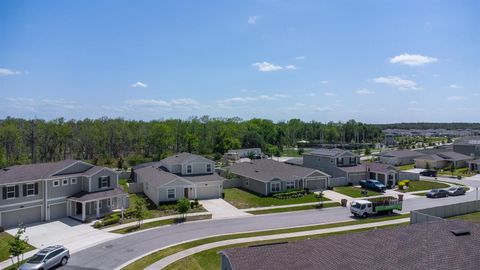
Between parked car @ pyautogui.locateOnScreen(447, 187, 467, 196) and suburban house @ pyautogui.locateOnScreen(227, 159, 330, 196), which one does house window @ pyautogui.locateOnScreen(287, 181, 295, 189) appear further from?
parked car @ pyautogui.locateOnScreen(447, 187, 467, 196)

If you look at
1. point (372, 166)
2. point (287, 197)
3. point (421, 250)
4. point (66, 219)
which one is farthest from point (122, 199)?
point (372, 166)

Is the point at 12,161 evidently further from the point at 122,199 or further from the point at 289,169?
the point at 289,169

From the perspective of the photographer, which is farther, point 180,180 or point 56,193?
point 180,180

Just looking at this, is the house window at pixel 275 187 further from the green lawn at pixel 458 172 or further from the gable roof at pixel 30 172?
the green lawn at pixel 458 172

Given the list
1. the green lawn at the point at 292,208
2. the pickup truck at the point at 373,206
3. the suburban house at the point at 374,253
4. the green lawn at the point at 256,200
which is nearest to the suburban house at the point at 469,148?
the green lawn at the point at 256,200

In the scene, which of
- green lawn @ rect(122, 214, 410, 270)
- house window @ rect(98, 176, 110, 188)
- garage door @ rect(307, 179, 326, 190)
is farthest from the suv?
garage door @ rect(307, 179, 326, 190)

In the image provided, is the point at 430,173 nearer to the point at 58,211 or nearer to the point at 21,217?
the point at 58,211

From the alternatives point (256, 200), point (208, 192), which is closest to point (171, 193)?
point (208, 192)
